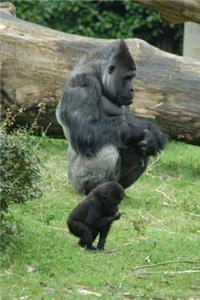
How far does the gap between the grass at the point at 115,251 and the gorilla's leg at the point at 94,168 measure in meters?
0.14

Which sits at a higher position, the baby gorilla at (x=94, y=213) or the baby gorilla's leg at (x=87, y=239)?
the baby gorilla at (x=94, y=213)

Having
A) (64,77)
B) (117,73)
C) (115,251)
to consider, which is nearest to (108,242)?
(115,251)

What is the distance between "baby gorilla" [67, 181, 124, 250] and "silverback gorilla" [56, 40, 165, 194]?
1508 mm

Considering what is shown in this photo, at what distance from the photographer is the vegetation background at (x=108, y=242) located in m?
5.35

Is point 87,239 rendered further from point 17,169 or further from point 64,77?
point 64,77

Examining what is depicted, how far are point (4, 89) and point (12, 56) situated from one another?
12.9 inches

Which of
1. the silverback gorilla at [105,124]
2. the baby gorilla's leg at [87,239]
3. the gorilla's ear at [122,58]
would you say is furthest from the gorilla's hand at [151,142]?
the baby gorilla's leg at [87,239]

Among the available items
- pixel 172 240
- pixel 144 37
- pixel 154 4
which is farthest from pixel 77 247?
pixel 144 37

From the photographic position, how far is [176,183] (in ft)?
29.1

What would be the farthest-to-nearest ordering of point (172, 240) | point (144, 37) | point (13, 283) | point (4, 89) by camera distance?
point (144, 37) → point (4, 89) → point (172, 240) → point (13, 283)

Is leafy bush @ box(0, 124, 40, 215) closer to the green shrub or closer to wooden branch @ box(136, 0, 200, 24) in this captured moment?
the green shrub

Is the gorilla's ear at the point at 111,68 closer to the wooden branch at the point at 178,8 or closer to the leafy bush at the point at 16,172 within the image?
the wooden branch at the point at 178,8

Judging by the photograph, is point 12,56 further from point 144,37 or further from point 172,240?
point 144,37

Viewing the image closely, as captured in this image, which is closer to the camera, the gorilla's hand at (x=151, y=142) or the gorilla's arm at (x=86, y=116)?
the gorilla's arm at (x=86, y=116)
